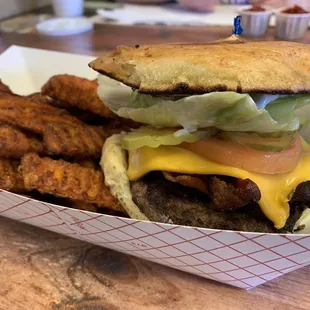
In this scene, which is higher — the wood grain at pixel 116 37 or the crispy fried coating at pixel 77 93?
the crispy fried coating at pixel 77 93

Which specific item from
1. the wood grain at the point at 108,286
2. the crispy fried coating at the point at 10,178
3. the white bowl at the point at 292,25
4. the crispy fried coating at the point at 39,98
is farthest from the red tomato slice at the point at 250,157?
the white bowl at the point at 292,25

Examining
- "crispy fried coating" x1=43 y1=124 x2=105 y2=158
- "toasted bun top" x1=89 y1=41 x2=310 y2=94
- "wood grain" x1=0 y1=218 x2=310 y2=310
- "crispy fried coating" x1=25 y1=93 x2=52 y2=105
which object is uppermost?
"toasted bun top" x1=89 y1=41 x2=310 y2=94

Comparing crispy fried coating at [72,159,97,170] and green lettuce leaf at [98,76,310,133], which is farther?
crispy fried coating at [72,159,97,170]

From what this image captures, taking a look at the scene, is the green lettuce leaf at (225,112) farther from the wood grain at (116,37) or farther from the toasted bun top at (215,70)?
the wood grain at (116,37)

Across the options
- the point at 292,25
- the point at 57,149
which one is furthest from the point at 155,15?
the point at 57,149

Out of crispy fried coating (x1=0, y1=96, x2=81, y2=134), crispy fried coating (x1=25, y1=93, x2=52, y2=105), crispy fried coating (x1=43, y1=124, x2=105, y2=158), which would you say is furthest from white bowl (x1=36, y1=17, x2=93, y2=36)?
crispy fried coating (x1=43, y1=124, x2=105, y2=158)

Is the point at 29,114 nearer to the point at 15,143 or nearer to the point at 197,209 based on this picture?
the point at 15,143

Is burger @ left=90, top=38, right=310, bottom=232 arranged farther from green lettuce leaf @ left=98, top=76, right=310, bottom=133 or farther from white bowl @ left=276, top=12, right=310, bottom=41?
white bowl @ left=276, top=12, right=310, bottom=41
